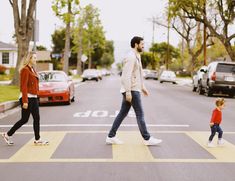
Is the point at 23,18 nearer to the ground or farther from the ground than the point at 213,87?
farther from the ground

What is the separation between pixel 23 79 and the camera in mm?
9219

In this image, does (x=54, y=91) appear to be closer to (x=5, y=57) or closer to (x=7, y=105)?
(x=7, y=105)

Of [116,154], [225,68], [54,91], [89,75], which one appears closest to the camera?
[116,154]

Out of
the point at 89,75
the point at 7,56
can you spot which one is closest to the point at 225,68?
the point at 89,75

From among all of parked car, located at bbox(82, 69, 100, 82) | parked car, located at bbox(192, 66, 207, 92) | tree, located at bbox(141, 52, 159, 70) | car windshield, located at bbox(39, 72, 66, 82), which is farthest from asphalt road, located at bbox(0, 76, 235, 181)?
tree, located at bbox(141, 52, 159, 70)

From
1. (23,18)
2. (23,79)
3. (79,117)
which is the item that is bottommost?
(79,117)

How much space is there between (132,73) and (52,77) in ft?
38.0

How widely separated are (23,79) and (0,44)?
2154 inches

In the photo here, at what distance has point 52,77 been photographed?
20.5m
